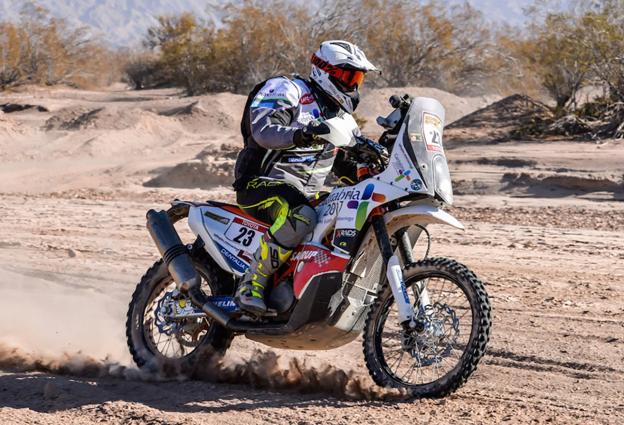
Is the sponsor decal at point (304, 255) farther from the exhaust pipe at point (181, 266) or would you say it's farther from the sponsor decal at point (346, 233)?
the exhaust pipe at point (181, 266)

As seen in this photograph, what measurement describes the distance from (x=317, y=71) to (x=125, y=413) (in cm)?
200

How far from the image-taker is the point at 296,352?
6156 millimetres

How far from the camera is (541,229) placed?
1125 centimetres

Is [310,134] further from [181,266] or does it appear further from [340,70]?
[181,266]

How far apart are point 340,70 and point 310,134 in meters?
0.49

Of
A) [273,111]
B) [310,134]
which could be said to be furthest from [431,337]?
[273,111]

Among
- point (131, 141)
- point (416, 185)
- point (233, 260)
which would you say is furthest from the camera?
point (131, 141)

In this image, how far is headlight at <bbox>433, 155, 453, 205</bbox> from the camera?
4.73 meters

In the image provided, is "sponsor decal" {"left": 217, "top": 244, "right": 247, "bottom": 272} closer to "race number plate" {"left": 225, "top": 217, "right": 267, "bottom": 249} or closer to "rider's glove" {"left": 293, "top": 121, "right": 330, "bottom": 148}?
"race number plate" {"left": 225, "top": 217, "right": 267, "bottom": 249}

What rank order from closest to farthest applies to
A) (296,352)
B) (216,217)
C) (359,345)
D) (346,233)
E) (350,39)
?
A: (346,233)
(216,217)
(296,352)
(359,345)
(350,39)

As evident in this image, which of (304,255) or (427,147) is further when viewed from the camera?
(304,255)

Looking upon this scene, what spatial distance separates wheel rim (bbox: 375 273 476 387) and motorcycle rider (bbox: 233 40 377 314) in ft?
2.22

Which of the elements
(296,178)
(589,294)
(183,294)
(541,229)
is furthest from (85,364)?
(541,229)

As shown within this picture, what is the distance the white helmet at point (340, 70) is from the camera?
5062mm
